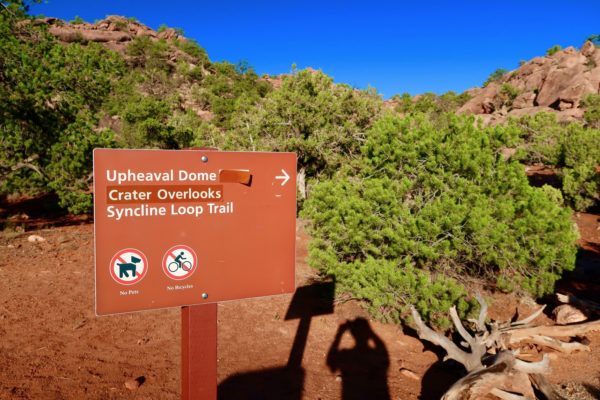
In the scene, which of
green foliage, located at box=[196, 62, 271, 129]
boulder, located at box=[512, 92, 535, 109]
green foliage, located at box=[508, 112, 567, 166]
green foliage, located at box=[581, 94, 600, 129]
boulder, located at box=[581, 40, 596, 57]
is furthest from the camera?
boulder, located at box=[581, 40, 596, 57]

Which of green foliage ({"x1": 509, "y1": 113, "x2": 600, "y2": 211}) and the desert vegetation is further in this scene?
green foliage ({"x1": 509, "y1": 113, "x2": 600, "y2": 211})

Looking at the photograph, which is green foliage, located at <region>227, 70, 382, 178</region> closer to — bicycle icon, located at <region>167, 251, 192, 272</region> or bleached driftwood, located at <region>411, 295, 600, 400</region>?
bleached driftwood, located at <region>411, 295, 600, 400</region>

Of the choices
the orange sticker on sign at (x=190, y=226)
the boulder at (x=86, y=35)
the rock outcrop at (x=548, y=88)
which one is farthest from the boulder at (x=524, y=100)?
the boulder at (x=86, y=35)

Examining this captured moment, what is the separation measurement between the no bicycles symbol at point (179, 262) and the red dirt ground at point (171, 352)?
2.78 meters

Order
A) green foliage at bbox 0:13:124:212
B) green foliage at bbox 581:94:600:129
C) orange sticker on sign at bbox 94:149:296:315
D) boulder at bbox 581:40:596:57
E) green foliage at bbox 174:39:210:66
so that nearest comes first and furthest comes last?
orange sticker on sign at bbox 94:149:296:315
green foliage at bbox 0:13:124:212
green foliage at bbox 581:94:600:129
boulder at bbox 581:40:596:57
green foliage at bbox 174:39:210:66

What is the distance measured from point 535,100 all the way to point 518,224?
150 ft

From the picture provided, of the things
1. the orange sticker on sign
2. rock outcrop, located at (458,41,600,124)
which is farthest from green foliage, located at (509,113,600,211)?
the orange sticker on sign

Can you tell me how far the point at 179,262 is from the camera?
2238mm

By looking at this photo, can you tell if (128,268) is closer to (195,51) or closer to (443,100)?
(443,100)

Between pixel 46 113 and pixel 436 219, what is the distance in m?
10.2

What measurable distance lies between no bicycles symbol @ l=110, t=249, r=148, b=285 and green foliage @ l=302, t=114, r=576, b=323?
192 inches

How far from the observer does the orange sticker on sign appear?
2100 mm

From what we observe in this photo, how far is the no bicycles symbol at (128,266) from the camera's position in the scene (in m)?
2.10

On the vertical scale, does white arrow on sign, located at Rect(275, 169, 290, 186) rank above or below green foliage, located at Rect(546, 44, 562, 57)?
below
